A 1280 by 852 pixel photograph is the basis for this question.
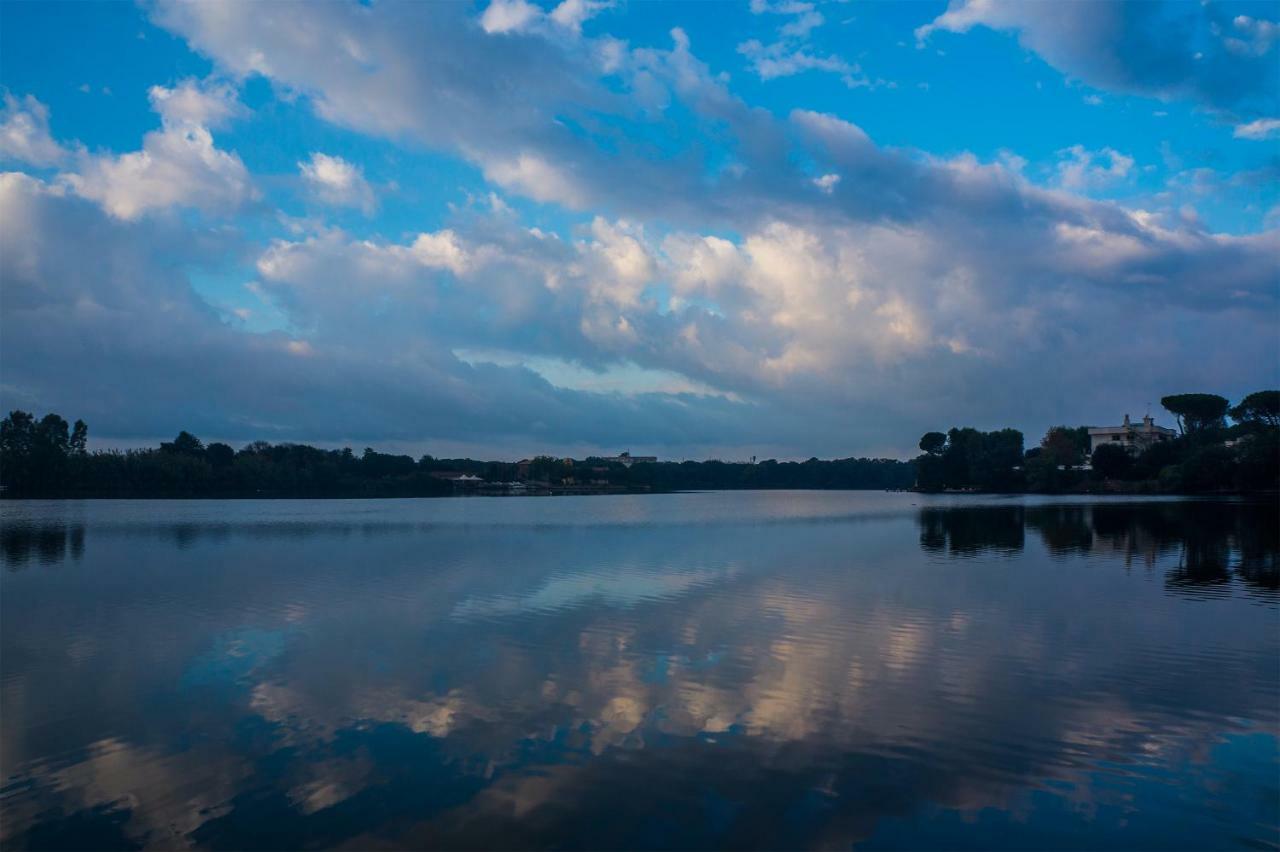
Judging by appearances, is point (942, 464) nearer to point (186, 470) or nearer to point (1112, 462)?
point (1112, 462)

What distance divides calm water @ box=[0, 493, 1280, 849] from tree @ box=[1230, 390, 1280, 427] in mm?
81122

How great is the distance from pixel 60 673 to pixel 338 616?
222 inches

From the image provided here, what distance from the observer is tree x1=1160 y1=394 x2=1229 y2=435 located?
10550 cm

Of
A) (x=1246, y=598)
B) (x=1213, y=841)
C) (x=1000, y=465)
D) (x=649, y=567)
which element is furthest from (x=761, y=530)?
(x=1000, y=465)

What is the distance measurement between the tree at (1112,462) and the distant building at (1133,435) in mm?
5300

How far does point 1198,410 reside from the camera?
106812 mm

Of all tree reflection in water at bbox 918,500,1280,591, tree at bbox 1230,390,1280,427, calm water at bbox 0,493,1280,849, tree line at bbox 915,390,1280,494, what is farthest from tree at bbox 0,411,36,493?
tree at bbox 1230,390,1280,427

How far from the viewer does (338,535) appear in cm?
4088

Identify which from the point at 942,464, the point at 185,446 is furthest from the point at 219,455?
the point at 942,464

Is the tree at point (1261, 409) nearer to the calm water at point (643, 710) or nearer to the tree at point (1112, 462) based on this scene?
the tree at point (1112, 462)

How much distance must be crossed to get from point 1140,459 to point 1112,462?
3811mm

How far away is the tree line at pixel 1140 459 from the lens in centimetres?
7531

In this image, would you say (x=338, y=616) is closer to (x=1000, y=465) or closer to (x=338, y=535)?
(x=338, y=535)

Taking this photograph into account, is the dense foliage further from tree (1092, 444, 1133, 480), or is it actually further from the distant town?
tree (1092, 444, 1133, 480)
